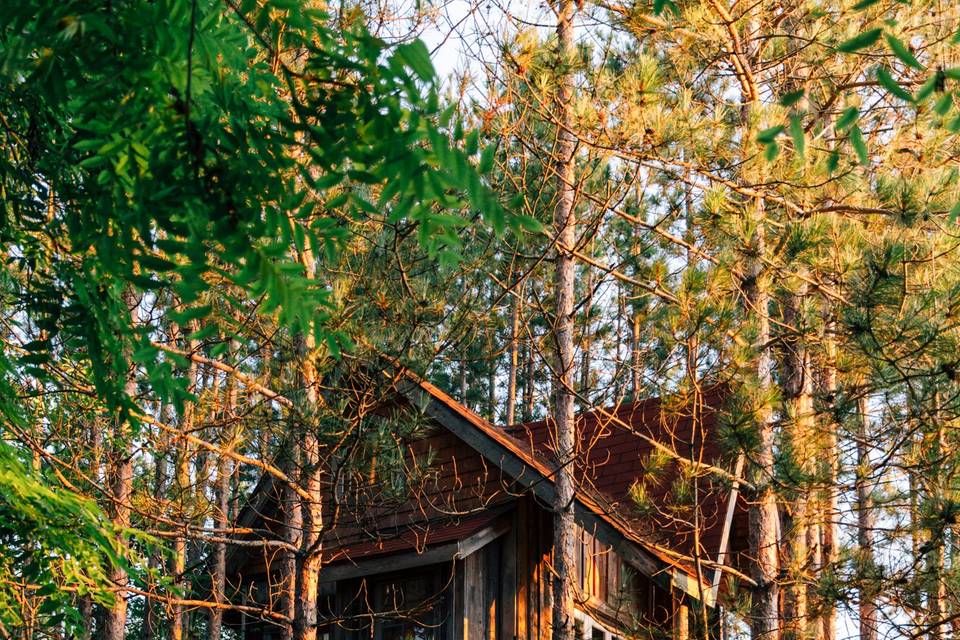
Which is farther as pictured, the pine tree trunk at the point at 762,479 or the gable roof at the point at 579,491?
the gable roof at the point at 579,491

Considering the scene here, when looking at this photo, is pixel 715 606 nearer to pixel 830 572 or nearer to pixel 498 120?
pixel 830 572

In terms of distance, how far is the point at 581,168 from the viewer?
10.0 m

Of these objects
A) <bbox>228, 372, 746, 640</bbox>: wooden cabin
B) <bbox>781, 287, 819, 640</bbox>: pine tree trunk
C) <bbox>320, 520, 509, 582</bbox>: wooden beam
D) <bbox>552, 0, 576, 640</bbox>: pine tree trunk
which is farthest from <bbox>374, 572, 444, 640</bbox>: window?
<bbox>781, 287, 819, 640</bbox>: pine tree trunk

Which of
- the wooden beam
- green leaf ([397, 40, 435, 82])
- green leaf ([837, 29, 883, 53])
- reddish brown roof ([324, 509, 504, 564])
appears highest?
reddish brown roof ([324, 509, 504, 564])

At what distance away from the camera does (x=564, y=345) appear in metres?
10.1

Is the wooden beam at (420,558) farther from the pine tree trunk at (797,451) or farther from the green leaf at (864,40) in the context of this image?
the green leaf at (864,40)

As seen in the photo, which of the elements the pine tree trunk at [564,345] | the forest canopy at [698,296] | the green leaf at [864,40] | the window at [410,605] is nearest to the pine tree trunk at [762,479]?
the forest canopy at [698,296]

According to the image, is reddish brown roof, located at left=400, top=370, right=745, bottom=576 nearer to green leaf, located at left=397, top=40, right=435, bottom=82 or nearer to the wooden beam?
the wooden beam

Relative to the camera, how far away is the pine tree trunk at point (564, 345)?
968cm

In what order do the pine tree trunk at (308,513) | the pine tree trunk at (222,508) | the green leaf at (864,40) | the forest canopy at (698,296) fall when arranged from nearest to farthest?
the green leaf at (864,40)
the forest canopy at (698,296)
the pine tree trunk at (308,513)
the pine tree trunk at (222,508)

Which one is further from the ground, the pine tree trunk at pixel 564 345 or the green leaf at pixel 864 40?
the pine tree trunk at pixel 564 345

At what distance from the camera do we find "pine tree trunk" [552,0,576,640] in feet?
31.8

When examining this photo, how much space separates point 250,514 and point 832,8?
368 inches

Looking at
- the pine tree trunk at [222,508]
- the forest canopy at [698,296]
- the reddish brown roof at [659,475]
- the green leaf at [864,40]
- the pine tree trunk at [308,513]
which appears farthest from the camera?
the reddish brown roof at [659,475]
